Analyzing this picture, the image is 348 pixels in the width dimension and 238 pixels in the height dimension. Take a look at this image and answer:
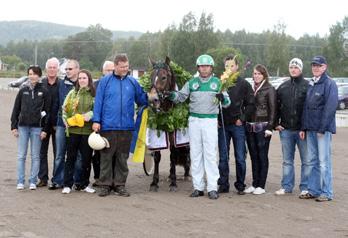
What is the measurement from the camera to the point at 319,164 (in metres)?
8.37

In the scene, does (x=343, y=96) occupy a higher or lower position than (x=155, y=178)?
higher

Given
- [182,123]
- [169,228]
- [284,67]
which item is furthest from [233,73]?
[284,67]

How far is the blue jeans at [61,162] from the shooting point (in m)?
8.61

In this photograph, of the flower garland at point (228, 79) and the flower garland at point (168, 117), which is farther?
the flower garland at point (168, 117)

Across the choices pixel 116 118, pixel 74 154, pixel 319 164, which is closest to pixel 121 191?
pixel 74 154

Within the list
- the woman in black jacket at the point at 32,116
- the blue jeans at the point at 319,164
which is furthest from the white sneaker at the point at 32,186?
the blue jeans at the point at 319,164

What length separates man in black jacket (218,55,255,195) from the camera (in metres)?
8.59

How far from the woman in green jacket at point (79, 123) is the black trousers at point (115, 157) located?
11.6 inches

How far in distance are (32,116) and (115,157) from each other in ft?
4.76

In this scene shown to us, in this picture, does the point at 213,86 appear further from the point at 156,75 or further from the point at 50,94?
the point at 50,94

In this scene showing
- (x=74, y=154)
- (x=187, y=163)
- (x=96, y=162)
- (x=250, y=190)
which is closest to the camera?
(x=74, y=154)

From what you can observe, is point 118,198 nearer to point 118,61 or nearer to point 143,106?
point 143,106

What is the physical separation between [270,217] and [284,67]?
5297cm

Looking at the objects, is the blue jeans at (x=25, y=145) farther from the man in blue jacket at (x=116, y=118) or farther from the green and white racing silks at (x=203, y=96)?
the green and white racing silks at (x=203, y=96)
